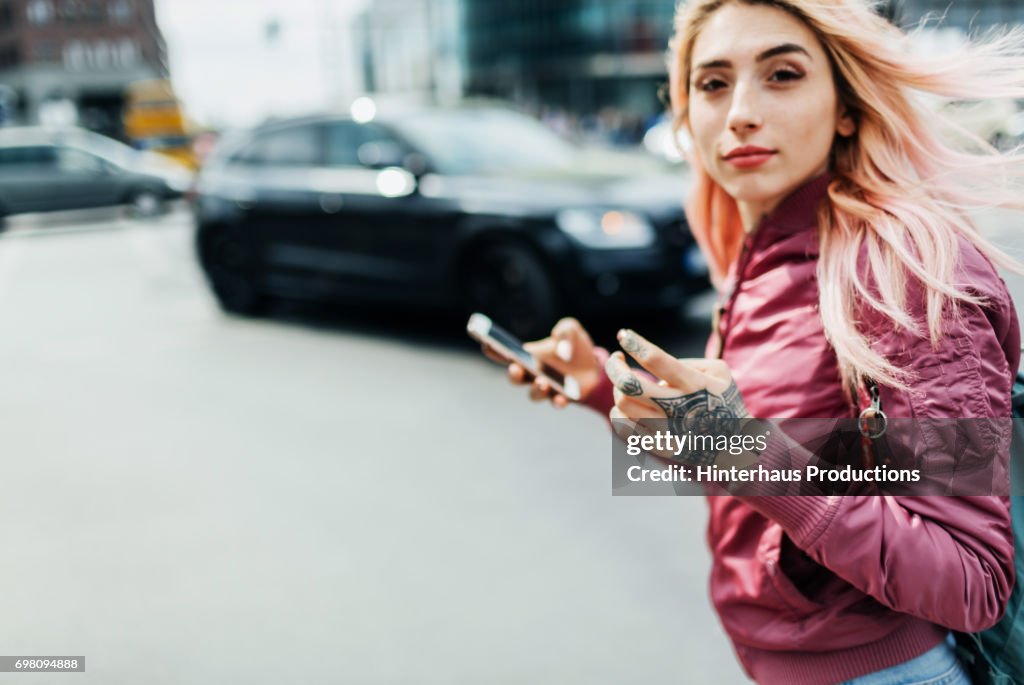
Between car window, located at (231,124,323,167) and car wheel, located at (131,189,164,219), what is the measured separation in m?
12.8

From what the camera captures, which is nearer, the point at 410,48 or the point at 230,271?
the point at 230,271

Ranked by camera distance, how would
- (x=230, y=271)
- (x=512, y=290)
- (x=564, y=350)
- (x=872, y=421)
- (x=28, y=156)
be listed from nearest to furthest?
(x=872, y=421) < (x=564, y=350) < (x=512, y=290) < (x=230, y=271) < (x=28, y=156)

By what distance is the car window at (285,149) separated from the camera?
24.8 feet

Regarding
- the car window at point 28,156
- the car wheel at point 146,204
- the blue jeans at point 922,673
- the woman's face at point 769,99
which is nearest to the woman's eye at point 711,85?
the woman's face at point 769,99

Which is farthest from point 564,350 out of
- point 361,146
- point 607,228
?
point 361,146

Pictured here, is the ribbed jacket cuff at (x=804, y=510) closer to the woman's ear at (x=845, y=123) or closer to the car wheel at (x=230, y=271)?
the woman's ear at (x=845, y=123)

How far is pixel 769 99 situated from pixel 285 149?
6932 mm

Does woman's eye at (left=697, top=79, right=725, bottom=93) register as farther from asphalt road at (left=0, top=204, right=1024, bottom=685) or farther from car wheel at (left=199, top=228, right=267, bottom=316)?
car wheel at (left=199, top=228, right=267, bottom=316)

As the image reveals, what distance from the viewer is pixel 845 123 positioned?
4.49 ft

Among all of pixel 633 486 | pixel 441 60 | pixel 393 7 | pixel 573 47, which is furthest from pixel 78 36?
pixel 633 486

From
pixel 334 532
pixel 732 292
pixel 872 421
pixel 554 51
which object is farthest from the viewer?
pixel 554 51

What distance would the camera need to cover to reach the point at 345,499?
4.18 m

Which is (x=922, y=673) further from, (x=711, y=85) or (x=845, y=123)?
(x=711, y=85)

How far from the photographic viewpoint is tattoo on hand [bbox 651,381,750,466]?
1031 millimetres
